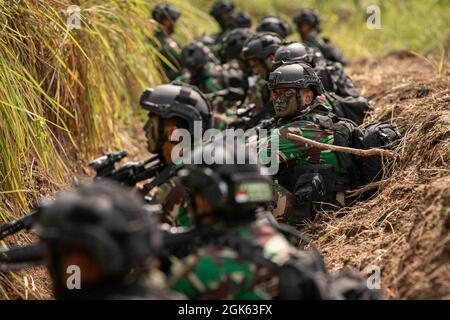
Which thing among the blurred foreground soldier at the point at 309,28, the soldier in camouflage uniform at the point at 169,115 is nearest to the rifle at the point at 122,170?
the soldier in camouflage uniform at the point at 169,115

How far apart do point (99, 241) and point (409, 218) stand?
246cm

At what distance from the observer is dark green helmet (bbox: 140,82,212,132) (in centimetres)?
534

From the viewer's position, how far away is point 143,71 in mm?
8367

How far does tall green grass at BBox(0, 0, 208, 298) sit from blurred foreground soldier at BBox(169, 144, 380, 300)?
1581 millimetres

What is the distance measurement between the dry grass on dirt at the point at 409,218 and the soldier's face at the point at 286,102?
2.99 ft

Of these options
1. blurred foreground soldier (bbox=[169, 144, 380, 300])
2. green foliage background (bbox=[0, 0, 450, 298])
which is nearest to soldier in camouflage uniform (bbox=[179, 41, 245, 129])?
green foliage background (bbox=[0, 0, 450, 298])

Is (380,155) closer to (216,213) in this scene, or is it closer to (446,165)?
(446,165)

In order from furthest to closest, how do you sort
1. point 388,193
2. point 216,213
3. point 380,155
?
point 380,155 → point 388,193 → point 216,213

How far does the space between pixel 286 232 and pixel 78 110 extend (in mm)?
3556

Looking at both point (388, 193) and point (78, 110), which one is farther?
point (78, 110)

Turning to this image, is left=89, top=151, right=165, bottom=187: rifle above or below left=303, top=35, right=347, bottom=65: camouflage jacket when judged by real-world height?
above

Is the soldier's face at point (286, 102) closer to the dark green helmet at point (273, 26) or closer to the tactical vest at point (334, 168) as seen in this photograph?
the tactical vest at point (334, 168)

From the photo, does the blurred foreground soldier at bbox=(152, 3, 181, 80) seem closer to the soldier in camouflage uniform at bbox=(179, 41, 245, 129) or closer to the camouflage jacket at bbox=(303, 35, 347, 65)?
the soldier in camouflage uniform at bbox=(179, 41, 245, 129)

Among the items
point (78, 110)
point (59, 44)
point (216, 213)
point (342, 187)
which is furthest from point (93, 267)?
point (78, 110)
